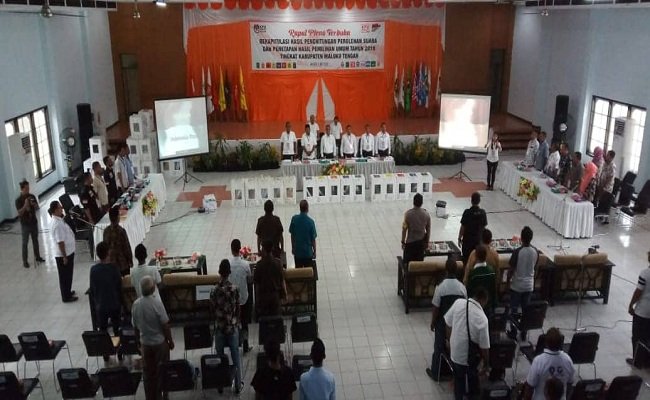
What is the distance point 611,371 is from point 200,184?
10.3 metres

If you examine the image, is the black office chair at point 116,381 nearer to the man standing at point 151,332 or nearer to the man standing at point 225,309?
the man standing at point 151,332

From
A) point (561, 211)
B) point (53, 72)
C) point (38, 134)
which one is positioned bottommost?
point (561, 211)

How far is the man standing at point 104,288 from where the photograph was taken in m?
6.28

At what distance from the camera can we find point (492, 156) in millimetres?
12969

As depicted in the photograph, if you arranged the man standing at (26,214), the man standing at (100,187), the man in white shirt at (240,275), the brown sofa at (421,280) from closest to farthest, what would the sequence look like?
the man in white shirt at (240,275), the brown sofa at (421,280), the man standing at (26,214), the man standing at (100,187)

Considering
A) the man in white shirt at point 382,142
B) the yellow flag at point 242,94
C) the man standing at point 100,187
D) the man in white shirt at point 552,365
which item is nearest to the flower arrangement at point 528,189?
the man in white shirt at point 382,142

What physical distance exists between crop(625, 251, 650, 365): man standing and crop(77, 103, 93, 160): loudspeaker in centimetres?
1343

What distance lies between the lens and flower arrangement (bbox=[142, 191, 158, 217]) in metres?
10.8

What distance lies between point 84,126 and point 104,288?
996 centimetres

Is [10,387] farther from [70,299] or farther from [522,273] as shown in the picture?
[522,273]

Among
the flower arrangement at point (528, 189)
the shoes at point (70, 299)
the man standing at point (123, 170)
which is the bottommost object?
the shoes at point (70, 299)

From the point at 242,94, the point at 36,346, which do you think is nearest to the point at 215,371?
the point at 36,346

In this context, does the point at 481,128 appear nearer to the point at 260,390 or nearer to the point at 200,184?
the point at 200,184

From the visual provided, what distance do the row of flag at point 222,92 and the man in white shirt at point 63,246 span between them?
37.0 feet
